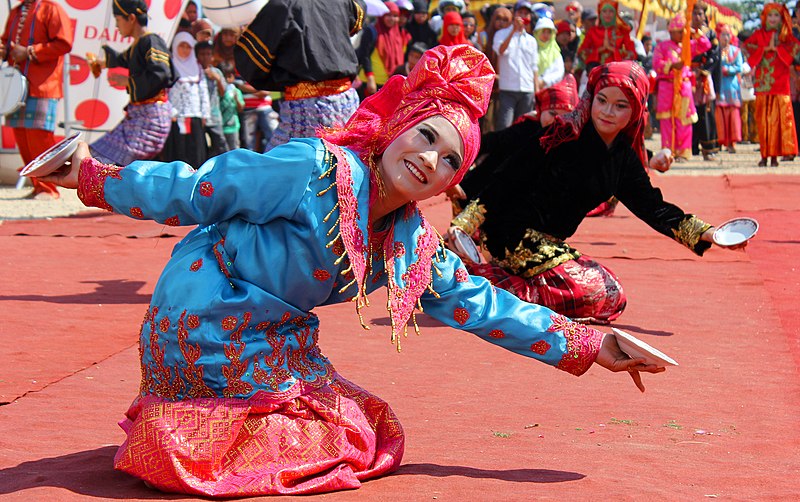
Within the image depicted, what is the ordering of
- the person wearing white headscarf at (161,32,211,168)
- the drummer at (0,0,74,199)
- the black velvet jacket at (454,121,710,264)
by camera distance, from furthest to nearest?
the person wearing white headscarf at (161,32,211,168)
the drummer at (0,0,74,199)
the black velvet jacket at (454,121,710,264)

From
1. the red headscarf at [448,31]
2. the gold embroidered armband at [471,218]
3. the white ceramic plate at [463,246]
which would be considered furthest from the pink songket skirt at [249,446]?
the red headscarf at [448,31]

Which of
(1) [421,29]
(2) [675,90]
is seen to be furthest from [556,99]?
(1) [421,29]

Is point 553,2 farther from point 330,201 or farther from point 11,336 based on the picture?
point 330,201

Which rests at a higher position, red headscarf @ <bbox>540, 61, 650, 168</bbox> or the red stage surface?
red headscarf @ <bbox>540, 61, 650, 168</bbox>

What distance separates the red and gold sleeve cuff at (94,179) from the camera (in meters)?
3.36

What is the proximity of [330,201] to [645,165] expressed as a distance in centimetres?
358

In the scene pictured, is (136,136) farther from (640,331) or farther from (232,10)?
(640,331)

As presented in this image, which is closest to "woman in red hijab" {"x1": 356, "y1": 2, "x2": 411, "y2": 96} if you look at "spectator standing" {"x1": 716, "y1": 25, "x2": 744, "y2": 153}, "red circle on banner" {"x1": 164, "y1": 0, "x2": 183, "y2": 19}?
"red circle on banner" {"x1": 164, "y1": 0, "x2": 183, "y2": 19}

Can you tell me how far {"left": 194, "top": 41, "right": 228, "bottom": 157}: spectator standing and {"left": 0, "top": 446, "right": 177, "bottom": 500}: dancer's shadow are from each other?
10.3 meters

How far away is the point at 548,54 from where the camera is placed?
16750mm

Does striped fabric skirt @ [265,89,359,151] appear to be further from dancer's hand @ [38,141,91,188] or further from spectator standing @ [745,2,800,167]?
spectator standing @ [745,2,800,167]

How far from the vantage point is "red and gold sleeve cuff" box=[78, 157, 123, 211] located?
3.36m

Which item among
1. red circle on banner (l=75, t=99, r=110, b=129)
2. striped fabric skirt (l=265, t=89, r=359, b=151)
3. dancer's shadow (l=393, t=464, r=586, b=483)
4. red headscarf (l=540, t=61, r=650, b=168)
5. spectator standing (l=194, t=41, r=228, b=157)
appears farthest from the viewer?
spectator standing (l=194, t=41, r=228, b=157)

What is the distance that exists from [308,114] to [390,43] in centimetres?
949
